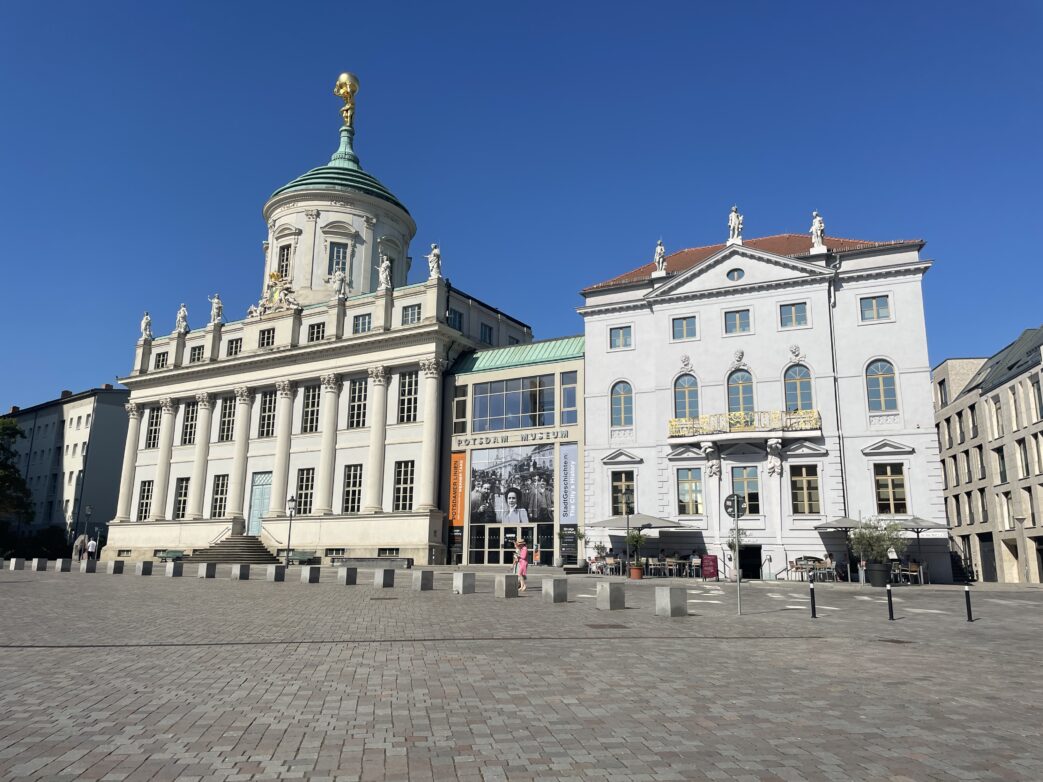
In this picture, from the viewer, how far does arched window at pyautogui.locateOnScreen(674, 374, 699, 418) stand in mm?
41931

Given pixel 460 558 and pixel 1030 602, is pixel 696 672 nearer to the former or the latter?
pixel 1030 602

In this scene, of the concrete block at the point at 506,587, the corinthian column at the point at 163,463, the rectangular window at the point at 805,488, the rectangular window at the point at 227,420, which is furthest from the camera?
the corinthian column at the point at 163,463

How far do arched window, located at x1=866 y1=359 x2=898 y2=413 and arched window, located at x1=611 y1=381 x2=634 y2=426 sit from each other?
11.9 m

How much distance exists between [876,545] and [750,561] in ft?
24.6

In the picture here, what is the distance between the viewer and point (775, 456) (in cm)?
3912

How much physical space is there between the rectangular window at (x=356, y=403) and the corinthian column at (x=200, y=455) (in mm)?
13557

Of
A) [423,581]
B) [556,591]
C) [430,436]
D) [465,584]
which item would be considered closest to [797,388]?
[430,436]

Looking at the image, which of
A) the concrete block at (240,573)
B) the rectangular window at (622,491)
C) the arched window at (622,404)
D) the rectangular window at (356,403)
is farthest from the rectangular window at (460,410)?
the concrete block at (240,573)

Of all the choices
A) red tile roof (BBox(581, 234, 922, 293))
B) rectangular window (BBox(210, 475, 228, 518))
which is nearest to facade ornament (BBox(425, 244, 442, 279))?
red tile roof (BBox(581, 234, 922, 293))

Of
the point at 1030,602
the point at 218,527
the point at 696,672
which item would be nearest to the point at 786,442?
the point at 1030,602

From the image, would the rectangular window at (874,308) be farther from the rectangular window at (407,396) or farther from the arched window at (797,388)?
the rectangular window at (407,396)

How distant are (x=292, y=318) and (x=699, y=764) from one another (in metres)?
54.9

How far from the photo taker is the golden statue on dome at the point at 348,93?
69688 mm

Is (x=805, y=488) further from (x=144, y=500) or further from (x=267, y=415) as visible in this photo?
(x=144, y=500)
